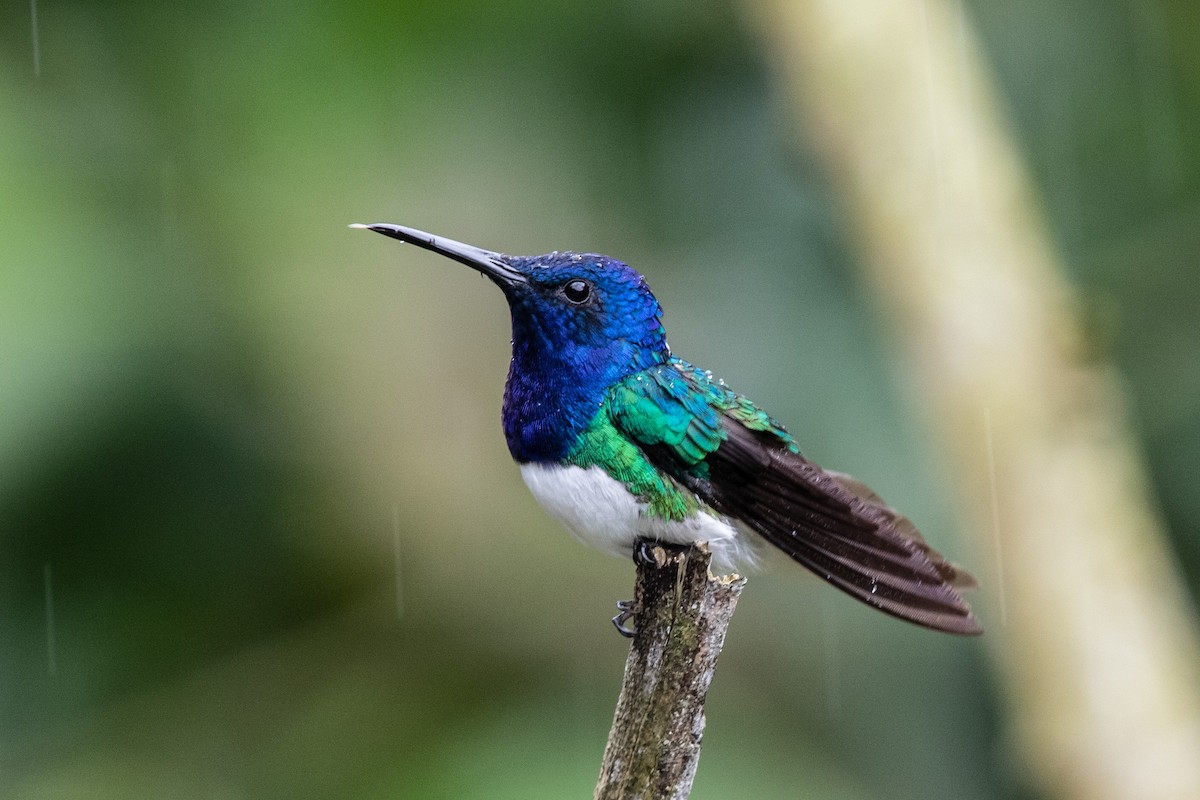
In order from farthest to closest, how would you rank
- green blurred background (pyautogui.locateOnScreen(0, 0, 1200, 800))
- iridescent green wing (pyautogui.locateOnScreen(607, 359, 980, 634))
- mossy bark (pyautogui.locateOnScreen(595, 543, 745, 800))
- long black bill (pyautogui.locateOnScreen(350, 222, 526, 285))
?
green blurred background (pyautogui.locateOnScreen(0, 0, 1200, 800)), iridescent green wing (pyautogui.locateOnScreen(607, 359, 980, 634)), long black bill (pyautogui.locateOnScreen(350, 222, 526, 285)), mossy bark (pyautogui.locateOnScreen(595, 543, 745, 800))

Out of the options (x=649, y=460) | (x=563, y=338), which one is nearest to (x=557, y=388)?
(x=563, y=338)

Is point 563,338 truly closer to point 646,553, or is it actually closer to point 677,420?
point 677,420

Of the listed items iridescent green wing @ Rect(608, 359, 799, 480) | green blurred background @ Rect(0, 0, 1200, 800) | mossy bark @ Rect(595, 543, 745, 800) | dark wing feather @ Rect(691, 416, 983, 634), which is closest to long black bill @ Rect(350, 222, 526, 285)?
iridescent green wing @ Rect(608, 359, 799, 480)

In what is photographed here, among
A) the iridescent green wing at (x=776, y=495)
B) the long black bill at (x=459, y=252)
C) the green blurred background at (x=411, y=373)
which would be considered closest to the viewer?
the long black bill at (x=459, y=252)

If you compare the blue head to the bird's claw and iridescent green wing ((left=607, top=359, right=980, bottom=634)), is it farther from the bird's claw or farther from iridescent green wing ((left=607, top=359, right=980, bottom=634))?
the bird's claw

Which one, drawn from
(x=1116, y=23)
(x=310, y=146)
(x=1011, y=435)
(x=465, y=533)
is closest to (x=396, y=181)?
(x=310, y=146)

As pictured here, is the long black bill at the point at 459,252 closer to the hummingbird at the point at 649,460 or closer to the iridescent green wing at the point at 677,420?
the hummingbird at the point at 649,460

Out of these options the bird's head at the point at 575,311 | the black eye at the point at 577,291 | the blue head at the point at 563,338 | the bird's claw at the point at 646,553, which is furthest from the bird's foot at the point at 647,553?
the black eye at the point at 577,291
